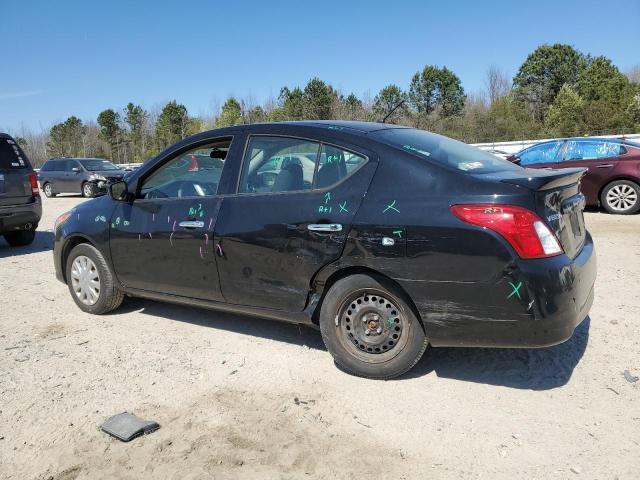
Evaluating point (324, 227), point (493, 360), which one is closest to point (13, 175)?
point (324, 227)

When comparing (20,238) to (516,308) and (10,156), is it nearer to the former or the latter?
(10,156)

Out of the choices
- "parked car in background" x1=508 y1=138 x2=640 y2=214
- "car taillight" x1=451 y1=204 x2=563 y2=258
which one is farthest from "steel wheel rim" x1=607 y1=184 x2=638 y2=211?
"car taillight" x1=451 y1=204 x2=563 y2=258

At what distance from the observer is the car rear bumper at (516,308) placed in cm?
297

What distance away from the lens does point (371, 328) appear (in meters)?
3.50

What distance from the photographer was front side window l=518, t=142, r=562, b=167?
11156 millimetres

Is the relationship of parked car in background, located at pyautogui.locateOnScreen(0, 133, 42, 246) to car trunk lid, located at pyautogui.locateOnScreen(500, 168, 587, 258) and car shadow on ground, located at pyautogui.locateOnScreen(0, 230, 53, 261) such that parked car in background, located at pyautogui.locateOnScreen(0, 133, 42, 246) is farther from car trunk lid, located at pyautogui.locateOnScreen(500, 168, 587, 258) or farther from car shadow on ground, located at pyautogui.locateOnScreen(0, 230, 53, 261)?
car trunk lid, located at pyautogui.locateOnScreen(500, 168, 587, 258)

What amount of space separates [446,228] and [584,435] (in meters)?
1.33

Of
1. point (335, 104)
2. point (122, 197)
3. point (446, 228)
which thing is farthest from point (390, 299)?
point (335, 104)

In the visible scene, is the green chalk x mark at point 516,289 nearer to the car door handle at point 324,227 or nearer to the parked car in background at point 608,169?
the car door handle at point 324,227

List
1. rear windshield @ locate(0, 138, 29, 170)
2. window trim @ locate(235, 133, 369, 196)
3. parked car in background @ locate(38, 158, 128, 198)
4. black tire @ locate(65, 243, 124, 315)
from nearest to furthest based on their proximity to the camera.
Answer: window trim @ locate(235, 133, 369, 196)
black tire @ locate(65, 243, 124, 315)
rear windshield @ locate(0, 138, 29, 170)
parked car in background @ locate(38, 158, 128, 198)

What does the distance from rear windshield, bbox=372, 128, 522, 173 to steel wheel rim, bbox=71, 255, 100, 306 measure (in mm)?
3068

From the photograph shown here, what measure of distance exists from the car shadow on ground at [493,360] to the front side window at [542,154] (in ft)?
24.8

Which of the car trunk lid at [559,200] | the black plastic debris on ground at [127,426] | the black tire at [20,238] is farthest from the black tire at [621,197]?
the black tire at [20,238]

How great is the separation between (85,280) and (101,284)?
28 centimetres
